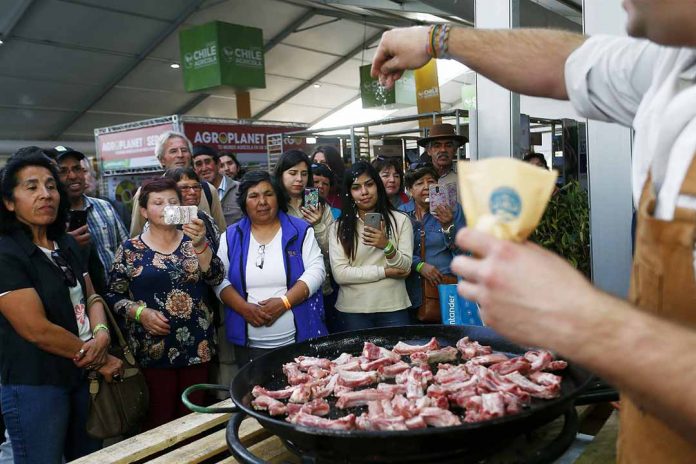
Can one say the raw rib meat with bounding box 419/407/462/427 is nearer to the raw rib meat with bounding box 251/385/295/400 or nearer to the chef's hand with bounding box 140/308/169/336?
the raw rib meat with bounding box 251/385/295/400

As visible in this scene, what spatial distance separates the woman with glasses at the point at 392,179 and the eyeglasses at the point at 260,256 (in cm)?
168

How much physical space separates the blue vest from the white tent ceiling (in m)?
6.72

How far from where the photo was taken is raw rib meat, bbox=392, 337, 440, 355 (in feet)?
7.21

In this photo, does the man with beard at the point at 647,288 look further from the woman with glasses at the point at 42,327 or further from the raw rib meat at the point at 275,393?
the woman with glasses at the point at 42,327

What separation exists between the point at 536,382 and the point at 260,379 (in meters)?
1.01

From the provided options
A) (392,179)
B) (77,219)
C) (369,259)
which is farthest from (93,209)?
(392,179)

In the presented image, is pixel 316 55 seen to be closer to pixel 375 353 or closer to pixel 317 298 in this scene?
pixel 317 298

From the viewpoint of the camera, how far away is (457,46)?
5.13ft

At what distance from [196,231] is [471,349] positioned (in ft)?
5.91

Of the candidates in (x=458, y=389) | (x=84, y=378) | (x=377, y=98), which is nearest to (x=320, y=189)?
(x=84, y=378)

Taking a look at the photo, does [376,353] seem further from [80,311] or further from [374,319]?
[80,311]

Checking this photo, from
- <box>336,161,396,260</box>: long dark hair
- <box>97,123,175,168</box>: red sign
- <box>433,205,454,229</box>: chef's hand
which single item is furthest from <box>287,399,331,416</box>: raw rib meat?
<box>97,123,175,168</box>: red sign

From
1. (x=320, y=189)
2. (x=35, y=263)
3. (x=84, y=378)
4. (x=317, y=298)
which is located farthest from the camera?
(x=320, y=189)

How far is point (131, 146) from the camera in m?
8.70
